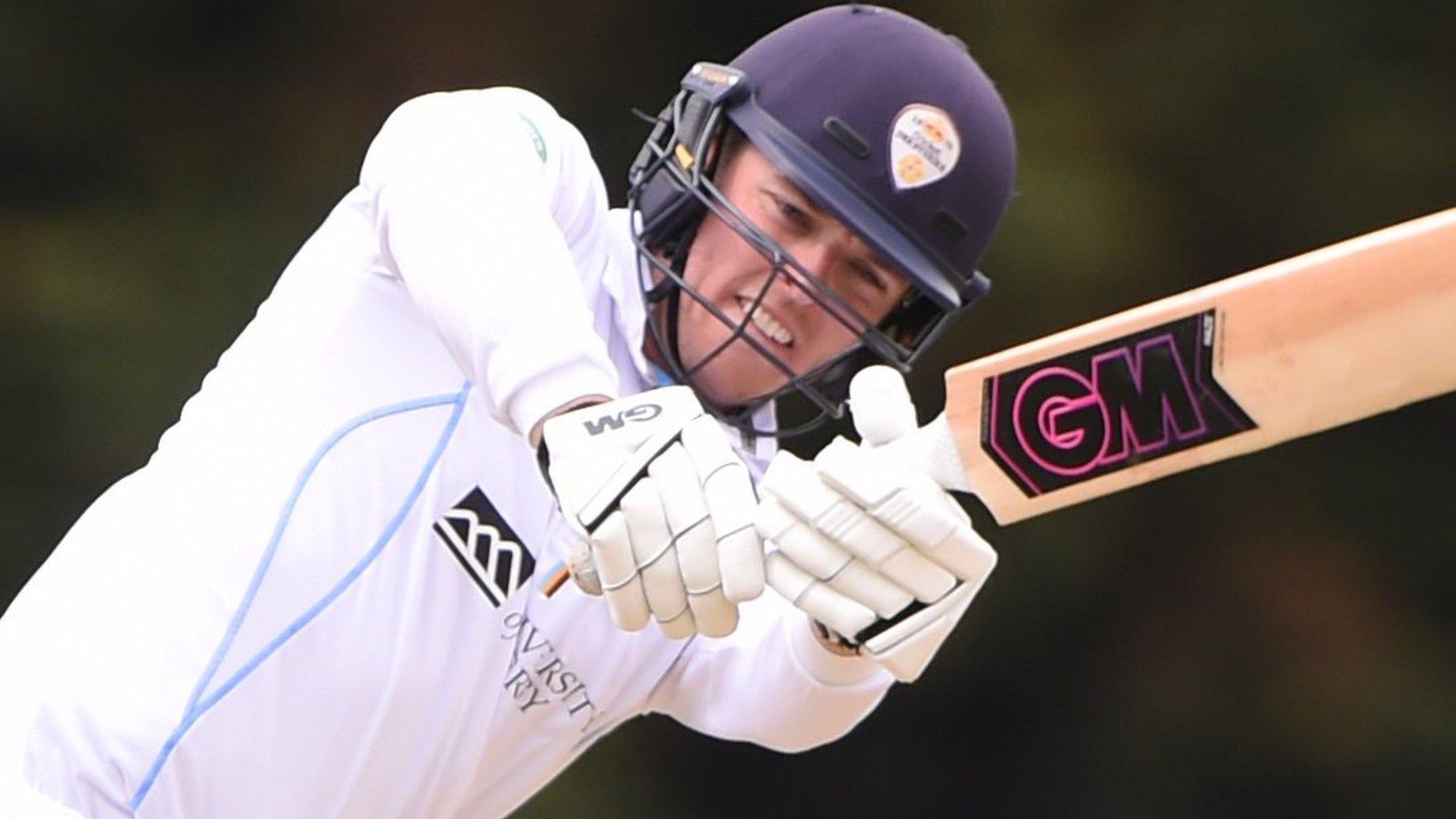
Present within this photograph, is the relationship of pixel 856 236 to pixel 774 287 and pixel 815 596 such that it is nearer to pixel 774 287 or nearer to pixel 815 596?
pixel 774 287

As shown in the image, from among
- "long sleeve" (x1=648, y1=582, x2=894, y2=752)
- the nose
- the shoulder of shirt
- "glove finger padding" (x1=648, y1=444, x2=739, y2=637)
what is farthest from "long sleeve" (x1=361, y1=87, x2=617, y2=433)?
"long sleeve" (x1=648, y1=582, x2=894, y2=752)

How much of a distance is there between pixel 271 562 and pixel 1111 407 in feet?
2.71

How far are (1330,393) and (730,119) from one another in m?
0.81

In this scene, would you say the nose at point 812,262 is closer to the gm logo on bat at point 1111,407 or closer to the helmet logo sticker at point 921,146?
the helmet logo sticker at point 921,146

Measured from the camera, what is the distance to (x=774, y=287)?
249 centimetres

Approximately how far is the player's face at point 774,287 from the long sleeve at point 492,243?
0.17 m

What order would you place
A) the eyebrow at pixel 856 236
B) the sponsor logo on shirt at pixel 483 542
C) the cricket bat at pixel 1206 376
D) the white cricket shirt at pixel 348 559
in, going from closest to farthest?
1. the cricket bat at pixel 1206 376
2. the white cricket shirt at pixel 348 559
3. the sponsor logo on shirt at pixel 483 542
4. the eyebrow at pixel 856 236

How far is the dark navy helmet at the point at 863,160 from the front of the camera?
8.22 ft

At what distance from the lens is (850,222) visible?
2477 millimetres

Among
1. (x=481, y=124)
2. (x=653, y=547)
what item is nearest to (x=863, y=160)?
(x=481, y=124)

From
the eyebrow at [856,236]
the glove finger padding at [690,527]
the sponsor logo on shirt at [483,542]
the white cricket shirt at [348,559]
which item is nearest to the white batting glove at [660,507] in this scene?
the glove finger padding at [690,527]

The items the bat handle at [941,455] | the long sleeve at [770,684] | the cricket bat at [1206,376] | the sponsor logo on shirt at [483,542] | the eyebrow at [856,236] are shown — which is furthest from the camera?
the long sleeve at [770,684]

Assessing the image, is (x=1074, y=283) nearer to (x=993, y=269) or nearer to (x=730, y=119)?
(x=993, y=269)

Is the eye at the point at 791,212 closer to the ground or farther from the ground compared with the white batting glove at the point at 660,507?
farther from the ground
